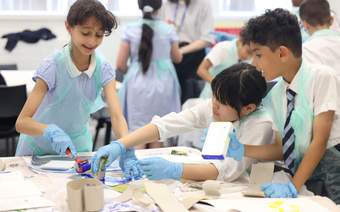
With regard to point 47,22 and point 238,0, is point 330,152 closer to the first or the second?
point 47,22

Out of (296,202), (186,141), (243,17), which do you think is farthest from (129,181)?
(243,17)

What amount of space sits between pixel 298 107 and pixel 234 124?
9.3 inches

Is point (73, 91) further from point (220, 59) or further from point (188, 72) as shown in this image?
point (188, 72)

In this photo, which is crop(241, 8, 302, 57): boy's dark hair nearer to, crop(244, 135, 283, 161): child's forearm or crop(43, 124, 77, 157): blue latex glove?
crop(244, 135, 283, 161): child's forearm

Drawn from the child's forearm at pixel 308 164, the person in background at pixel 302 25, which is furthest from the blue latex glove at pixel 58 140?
the person in background at pixel 302 25

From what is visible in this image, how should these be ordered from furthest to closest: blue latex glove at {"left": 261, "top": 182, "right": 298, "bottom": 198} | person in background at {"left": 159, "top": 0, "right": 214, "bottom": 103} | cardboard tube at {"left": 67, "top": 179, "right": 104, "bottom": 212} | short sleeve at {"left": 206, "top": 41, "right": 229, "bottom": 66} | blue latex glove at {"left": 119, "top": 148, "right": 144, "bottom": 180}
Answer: person in background at {"left": 159, "top": 0, "right": 214, "bottom": 103}
short sleeve at {"left": 206, "top": 41, "right": 229, "bottom": 66}
blue latex glove at {"left": 119, "top": 148, "right": 144, "bottom": 180}
blue latex glove at {"left": 261, "top": 182, "right": 298, "bottom": 198}
cardboard tube at {"left": 67, "top": 179, "right": 104, "bottom": 212}

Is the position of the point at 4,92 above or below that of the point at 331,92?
below

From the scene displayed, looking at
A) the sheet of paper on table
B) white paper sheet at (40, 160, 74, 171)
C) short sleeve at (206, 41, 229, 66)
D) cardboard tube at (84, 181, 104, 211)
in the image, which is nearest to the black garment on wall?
short sleeve at (206, 41, 229, 66)

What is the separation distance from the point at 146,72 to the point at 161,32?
0.29m

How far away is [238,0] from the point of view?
5.55 metres

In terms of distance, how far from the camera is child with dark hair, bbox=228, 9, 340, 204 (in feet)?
5.48

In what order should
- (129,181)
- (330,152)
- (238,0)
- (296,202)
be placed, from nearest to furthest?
(296,202) < (129,181) < (330,152) < (238,0)

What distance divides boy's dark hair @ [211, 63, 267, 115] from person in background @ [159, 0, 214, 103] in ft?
7.34

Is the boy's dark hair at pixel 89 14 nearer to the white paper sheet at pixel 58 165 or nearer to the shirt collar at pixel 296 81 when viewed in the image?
the white paper sheet at pixel 58 165
